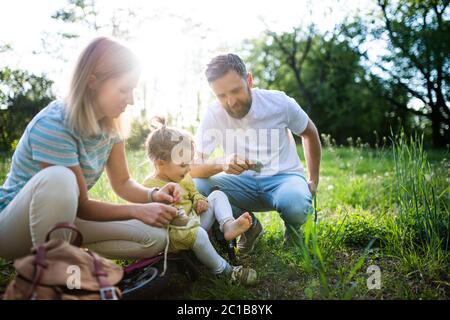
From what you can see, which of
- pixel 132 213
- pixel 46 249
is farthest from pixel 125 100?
pixel 46 249

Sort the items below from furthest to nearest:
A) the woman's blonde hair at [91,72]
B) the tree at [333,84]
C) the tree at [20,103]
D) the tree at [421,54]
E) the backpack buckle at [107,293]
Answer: the tree at [333,84]
the tree at [421,54]
the tree at [20,103]
the woman's blonde hair at [91,72]
the backpack buckle at [107,293]

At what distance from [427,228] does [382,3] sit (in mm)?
14415

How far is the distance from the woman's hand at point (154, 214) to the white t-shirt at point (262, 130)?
1.09 meters

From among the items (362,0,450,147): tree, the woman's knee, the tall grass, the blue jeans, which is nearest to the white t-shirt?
the blue jeans

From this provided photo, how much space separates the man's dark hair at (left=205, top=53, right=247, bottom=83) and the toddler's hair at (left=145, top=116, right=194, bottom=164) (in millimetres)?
519

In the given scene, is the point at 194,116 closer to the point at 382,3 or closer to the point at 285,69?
the point at 382,3

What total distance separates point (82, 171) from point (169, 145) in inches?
22.7

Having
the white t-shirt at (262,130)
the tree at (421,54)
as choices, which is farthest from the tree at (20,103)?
the tree at (421,54)

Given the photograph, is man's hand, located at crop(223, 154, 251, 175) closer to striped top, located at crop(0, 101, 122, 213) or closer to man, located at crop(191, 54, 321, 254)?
man, located at crop(191, 54, 321, 254)

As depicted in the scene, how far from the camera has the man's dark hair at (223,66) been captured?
2.73 m

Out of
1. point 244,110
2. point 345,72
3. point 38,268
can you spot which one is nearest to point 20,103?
point 244,110

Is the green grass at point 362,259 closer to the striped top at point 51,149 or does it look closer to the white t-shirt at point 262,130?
the white t-shirt at point 262,130

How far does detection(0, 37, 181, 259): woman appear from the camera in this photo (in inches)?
67.5

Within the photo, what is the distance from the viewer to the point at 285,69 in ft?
81.8
